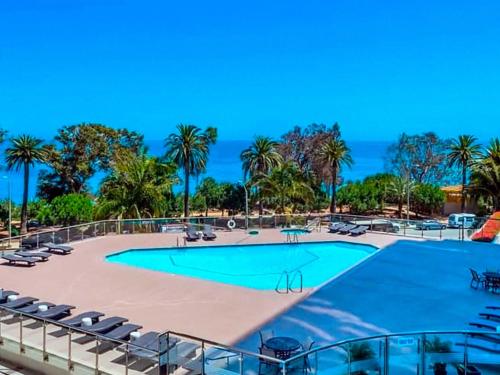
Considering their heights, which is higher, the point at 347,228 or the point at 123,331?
the point at 347,228

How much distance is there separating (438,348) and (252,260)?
48.3 feet

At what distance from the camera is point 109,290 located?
15695mm

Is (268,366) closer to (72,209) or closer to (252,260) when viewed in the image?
(252,260)

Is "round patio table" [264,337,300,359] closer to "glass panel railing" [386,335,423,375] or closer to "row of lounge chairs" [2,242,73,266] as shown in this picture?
"glass panel railing" [386,335,423,375]

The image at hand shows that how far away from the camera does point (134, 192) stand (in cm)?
2753

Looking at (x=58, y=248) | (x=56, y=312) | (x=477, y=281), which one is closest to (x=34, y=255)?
(x=58, y=248)

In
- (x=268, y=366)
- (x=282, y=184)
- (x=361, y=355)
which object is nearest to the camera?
(x=268, y=366)

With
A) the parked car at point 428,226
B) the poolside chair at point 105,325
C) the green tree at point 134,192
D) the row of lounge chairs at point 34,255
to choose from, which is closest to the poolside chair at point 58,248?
the row of lounge chairs at point 34,255

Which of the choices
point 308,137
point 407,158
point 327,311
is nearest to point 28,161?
point 308,137

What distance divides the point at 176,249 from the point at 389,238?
998 centimetres

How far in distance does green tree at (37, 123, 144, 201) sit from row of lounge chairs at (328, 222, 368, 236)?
23929 mm

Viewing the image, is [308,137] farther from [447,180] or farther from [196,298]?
[196,298]

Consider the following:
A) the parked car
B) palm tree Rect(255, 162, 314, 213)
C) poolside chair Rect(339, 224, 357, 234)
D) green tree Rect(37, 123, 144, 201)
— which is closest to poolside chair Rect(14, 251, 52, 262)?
poolside chair Rect(339, 224, 357, 234)

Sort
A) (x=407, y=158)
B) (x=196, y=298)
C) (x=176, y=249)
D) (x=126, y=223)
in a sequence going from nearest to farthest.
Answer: (x=196, y=298) → (x=176, y=249) → (x=126, y=223) → (x=407, y=158)
